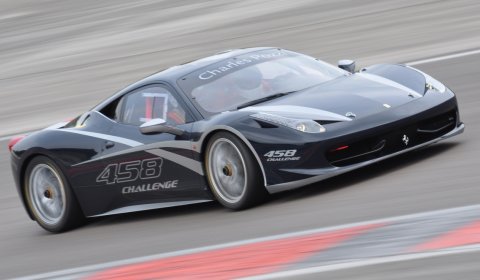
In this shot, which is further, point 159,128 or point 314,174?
point 159,128

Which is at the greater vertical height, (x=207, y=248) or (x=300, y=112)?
(x=300, y=112)

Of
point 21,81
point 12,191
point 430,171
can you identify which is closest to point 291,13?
point 21,81

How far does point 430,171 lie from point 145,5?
14574mm

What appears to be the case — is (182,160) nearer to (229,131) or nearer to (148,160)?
(148,160)

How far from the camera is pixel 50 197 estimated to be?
872cm

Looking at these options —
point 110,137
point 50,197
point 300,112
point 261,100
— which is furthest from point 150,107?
point 300,112

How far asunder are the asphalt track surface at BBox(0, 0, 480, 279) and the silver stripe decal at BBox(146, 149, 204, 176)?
378mm

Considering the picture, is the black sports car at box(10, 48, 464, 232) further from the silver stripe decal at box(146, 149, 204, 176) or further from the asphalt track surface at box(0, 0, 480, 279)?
the asphalt track surface at box(0, 0, 480, 279)

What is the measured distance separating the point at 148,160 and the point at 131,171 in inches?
8.9

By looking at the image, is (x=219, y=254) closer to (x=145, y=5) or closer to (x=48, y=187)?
(x=48, y=187)

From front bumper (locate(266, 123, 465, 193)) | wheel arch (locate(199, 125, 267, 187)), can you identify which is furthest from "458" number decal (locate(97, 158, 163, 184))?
front bumper (locate(266, 123, 465, 193))

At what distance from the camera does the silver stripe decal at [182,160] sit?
7.53 meters

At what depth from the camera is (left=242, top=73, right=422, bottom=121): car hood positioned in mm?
7270

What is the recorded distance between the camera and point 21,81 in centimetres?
1625
